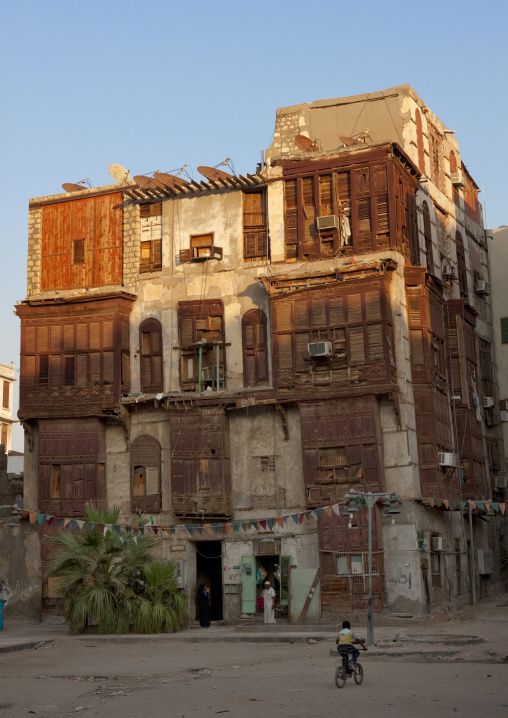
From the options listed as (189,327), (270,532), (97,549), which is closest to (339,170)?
(189,327)

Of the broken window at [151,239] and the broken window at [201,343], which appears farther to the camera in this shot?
the broken window at [151,239]

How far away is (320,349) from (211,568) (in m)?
9.42

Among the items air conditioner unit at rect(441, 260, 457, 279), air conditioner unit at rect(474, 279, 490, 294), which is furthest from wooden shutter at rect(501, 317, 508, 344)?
air conditioner unit at rect(441, 260, 457, 279)

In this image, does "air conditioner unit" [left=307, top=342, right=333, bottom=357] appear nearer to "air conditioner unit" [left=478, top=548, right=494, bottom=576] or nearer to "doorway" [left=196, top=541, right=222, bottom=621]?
"doorway" [left=196, top=541, right=222, bottom=621]

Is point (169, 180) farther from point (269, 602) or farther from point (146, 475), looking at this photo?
point (269, 602)

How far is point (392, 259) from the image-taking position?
32625mm

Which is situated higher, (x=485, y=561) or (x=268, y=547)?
(x=268, y=547)

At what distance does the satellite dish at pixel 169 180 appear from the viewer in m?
36.7

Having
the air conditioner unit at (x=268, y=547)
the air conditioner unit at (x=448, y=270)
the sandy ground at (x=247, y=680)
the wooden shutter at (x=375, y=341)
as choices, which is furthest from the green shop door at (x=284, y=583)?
the air conditioner unit at (x=448, y=270)

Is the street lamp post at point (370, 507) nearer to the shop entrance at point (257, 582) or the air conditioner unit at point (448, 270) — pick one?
the shop entrance at point (257, 582)

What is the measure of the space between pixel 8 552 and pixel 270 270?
46.5 feet

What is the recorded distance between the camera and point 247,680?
18.1m

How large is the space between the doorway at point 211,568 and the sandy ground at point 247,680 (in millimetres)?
8923

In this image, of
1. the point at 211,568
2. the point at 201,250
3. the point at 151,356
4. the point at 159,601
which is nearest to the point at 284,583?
the point at 211,568
